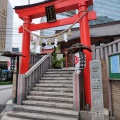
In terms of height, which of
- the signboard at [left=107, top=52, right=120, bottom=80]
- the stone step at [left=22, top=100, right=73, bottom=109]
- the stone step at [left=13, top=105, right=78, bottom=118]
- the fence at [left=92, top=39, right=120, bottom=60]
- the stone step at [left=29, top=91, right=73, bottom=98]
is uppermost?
the fence at [left=92, top=39, right=120, bottom=60]

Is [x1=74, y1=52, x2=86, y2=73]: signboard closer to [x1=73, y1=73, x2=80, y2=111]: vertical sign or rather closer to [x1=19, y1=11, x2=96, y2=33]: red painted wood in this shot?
[x1=73, y1=73, x2=80, y2=111]: vertical sign

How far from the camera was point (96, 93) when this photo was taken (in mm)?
4543

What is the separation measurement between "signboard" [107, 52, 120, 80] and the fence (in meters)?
0.27

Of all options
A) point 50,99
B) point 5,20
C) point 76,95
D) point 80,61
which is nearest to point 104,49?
point 80,61

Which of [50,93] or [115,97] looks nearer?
[115,97]

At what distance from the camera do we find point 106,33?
46.5 ft

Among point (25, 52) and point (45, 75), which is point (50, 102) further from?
point (25, 52)

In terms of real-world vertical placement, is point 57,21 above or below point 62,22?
above

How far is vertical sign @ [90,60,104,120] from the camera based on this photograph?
4449mm

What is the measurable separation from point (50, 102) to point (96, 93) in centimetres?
346

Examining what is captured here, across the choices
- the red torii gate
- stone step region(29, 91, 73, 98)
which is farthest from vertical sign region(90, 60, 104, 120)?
stone step region(29, 91, 73, 98)

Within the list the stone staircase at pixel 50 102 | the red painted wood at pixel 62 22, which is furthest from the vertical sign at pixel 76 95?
the red painted wood at pixel 62 22

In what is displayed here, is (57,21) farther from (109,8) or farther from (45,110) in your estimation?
(109,8)

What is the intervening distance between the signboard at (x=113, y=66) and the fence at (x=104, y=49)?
0.27m
